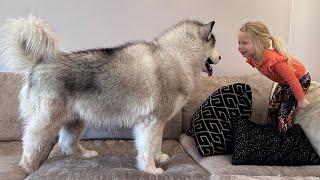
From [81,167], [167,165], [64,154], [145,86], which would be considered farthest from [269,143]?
[64,154]

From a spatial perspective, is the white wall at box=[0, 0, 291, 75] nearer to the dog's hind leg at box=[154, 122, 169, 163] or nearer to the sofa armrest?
the sofa armrest

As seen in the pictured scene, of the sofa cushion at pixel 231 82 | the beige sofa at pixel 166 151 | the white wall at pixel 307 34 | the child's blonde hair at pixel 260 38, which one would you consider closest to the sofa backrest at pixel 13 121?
the beige sofa at pixel 166 151

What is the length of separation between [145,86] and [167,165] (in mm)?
473

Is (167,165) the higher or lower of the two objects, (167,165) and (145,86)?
the lower

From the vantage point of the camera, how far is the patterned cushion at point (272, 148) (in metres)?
2.08

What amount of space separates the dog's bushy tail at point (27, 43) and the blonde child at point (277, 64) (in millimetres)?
1208

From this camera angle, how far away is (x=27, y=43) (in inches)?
80.4

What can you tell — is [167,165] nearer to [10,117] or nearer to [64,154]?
[64,154]

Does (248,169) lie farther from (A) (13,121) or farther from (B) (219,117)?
(A) (13,121)

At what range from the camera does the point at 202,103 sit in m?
2.68

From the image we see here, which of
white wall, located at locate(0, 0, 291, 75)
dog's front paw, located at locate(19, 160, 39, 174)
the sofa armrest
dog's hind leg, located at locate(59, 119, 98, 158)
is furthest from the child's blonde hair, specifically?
dog's front paw, located at locate(19, 160, 39, 174)

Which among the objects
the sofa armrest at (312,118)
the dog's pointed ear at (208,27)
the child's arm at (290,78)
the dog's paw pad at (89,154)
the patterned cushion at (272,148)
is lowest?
the dog's paw pad at (89,154)

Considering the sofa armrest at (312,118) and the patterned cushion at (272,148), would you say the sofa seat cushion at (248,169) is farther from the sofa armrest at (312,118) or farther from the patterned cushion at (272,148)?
the sofa armrest at (312,118)

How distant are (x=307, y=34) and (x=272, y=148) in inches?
49.6
